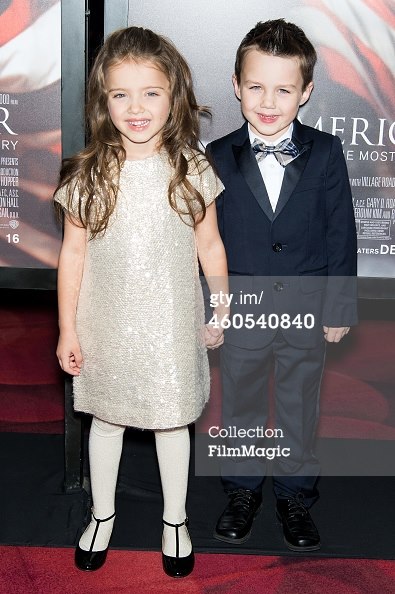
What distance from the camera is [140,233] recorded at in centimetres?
179

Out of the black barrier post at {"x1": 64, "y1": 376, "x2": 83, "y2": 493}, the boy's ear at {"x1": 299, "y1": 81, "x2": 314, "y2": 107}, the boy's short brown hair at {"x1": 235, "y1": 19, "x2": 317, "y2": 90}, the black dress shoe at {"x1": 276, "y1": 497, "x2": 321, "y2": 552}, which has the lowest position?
the black dress shoe at {"x1": 276, "y1": 497, "x2": 321, "y2": 552}

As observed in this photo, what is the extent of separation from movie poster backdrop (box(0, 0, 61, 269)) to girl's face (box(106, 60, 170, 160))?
1.40 feet

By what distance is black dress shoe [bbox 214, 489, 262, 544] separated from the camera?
2.12 meters

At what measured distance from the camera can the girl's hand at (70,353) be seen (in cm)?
189

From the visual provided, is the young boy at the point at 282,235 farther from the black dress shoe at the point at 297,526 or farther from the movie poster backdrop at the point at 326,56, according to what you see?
the movie poster backdrop at the point at 326,56

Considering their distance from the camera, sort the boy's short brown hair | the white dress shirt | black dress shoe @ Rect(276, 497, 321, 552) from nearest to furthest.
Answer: the boy's short brown hair
the white dress shirt
black dress shoe @ Rect(276, 497, 321, 552)

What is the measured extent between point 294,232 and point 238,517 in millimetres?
778

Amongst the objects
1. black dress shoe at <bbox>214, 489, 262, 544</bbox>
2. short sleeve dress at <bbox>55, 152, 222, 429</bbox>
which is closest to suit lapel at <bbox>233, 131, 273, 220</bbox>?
short sleeve dress at <bbox>55, 152, 222, 429</bbox>

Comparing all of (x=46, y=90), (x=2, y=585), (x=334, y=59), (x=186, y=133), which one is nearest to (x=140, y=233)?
(x=186, y=133)

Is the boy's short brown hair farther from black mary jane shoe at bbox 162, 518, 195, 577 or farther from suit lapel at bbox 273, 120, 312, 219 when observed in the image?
black mary jane shoe at bbox 162, 518, 195, 577

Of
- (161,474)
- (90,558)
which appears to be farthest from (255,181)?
(90,558)

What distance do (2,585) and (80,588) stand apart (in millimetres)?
186

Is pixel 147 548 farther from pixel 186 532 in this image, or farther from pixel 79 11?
pixel 79 11

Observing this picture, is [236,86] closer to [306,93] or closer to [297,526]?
[306,93]
